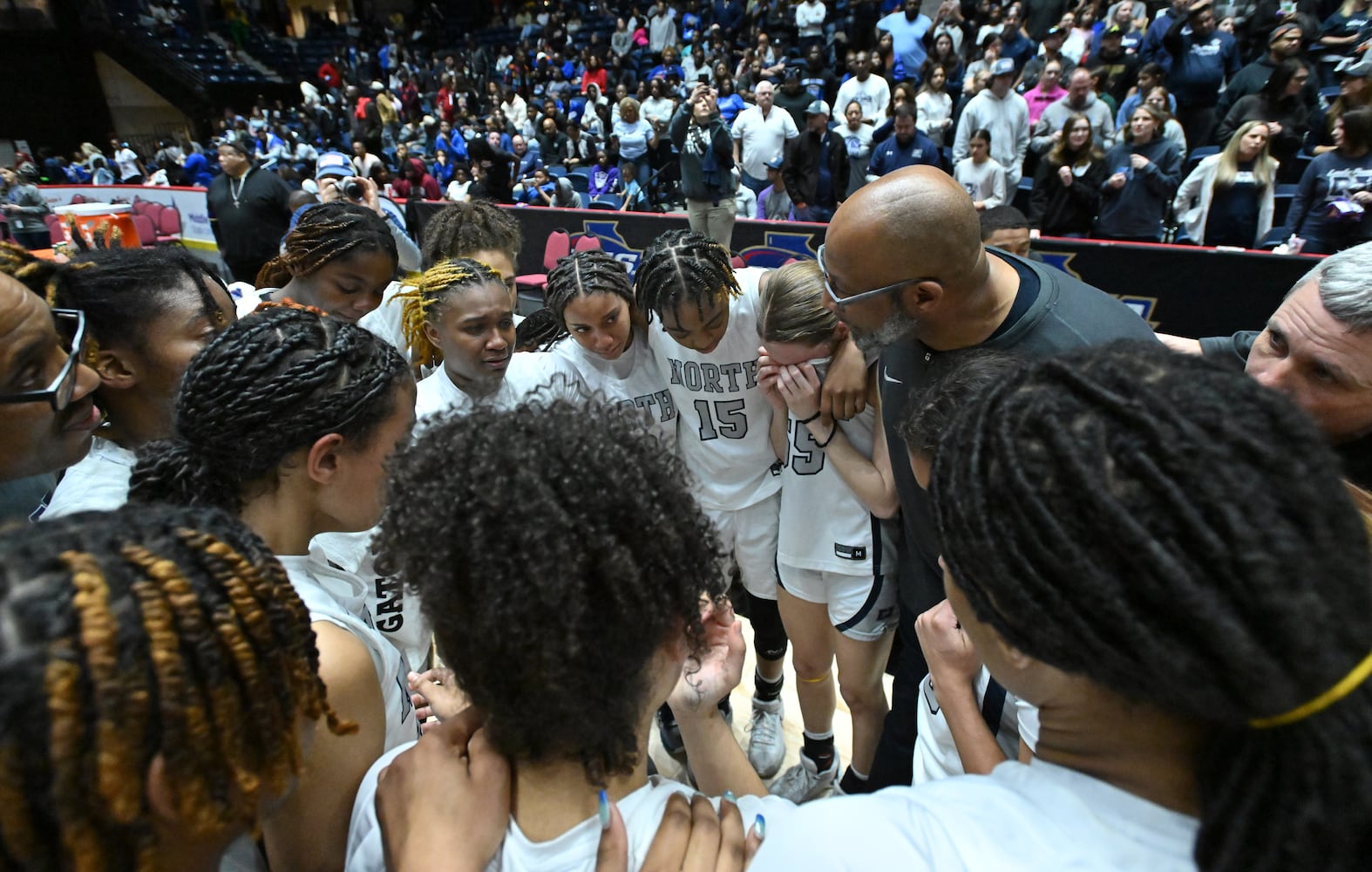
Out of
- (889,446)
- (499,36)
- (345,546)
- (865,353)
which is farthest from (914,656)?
(499,36)

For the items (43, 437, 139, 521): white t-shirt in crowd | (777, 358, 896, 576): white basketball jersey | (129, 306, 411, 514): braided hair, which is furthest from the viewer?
(777, 358, 896, 576): white basketball jersey

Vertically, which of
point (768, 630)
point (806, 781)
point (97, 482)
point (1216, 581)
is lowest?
point (806, 781)

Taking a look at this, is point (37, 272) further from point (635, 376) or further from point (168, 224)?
point (168, 224)

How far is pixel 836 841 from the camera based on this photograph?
2.58ft

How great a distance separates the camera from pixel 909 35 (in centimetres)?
1049

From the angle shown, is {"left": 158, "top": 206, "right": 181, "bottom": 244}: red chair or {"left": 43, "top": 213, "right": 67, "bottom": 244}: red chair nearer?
{"left": 43, "top": 213, "right": 67, "bottom": 244}: red chair

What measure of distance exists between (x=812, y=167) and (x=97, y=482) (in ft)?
27.0

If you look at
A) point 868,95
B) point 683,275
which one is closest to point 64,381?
point 683,275

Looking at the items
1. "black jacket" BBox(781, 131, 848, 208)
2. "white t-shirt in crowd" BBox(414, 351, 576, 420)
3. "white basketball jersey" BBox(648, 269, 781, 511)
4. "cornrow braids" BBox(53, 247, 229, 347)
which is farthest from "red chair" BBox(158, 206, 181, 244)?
"white basketball jersey" BBox(648, 269, 781, 511)

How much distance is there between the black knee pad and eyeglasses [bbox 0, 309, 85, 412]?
2.09m

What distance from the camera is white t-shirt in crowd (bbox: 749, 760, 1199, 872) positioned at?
2.35 feet

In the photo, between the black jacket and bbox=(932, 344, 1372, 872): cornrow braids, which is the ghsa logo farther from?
bbox=(932, 344, 1372, 872): cornrow braids

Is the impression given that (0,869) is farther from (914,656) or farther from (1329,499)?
(914,656)

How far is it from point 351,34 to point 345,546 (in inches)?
1049
